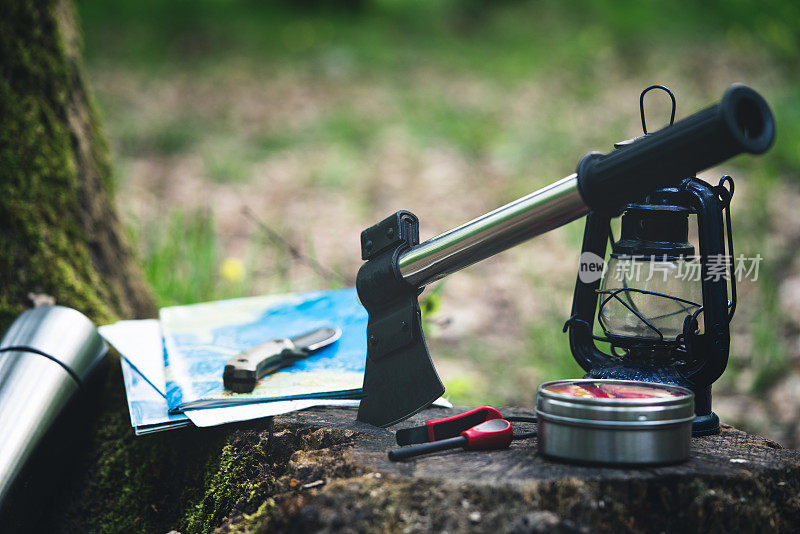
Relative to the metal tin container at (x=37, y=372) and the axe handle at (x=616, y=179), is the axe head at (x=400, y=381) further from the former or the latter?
the metal tin container at (x=37, y=372)

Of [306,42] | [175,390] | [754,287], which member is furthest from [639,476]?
[306,42]

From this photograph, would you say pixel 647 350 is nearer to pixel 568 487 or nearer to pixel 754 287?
pixel 568 487

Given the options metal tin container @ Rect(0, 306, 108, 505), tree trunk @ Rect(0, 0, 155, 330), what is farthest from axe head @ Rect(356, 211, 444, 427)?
tree trunk @ Rect(0, 0, 155, 330)

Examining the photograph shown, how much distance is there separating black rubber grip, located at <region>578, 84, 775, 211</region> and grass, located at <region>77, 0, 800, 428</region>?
1.24 metres

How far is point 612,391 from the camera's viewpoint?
1.22 meters

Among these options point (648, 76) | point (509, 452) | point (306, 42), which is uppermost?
→ point (306, 42)

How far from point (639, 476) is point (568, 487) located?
4.6 inches

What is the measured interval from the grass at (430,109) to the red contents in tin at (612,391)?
1.10m

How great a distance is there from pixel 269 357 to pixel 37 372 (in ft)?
1.72

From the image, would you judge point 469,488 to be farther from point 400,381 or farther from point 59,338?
point 59,338

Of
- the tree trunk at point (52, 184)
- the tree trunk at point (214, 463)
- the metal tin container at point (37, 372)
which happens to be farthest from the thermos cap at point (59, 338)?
the tree trunk at point (52, 184)

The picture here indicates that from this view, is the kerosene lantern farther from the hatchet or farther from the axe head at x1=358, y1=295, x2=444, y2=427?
the axe head at x1=358, y1=295, x2=444, y2=427

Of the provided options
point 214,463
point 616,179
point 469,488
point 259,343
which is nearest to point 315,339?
point 259,343

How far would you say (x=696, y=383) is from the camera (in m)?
1.34
